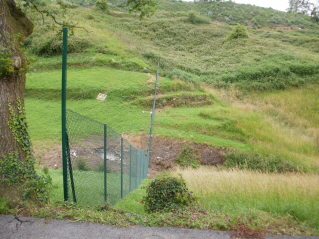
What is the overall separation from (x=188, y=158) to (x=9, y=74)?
12468mm

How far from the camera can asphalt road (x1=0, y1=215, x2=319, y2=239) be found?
3.63 m

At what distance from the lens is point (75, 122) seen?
480 centimetres

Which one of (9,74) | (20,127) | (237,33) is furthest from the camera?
(237,33)

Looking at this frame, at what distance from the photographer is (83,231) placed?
3.73 m

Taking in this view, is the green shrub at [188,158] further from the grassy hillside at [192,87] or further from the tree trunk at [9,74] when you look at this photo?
the tree trunk at [9,74]

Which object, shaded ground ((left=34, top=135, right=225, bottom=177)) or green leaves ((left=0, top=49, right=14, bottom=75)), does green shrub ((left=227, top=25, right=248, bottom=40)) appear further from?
green leaves ((left=0, top=49, right=14, bottom=75))

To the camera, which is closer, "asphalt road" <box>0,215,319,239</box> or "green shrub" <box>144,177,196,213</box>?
"asphalt road" <box>0,215,319,239</box>

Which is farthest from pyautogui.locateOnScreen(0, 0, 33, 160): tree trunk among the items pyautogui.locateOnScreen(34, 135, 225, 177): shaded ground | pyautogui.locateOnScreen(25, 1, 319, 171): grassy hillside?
pyautogui.locateOnScreen(34, 135, 225, 177): shaded ground

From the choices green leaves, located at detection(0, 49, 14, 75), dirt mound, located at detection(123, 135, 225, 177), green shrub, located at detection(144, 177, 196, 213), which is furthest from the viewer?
dirt mound, located at detection(123, 135, 225, 177)

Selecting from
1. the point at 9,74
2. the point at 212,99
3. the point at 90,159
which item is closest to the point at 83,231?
the point at 90,159

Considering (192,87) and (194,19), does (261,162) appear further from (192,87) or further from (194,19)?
(194,19)

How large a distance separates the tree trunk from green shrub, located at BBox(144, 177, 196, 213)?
2232 mm

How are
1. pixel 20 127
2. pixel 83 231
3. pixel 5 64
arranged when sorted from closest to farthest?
1. pixel 83 231
2. pixel 5 64
3. pixel 20 127

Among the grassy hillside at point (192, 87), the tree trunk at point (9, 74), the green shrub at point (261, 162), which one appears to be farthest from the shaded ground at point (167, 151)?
the tree trunk at point (9, 74)
